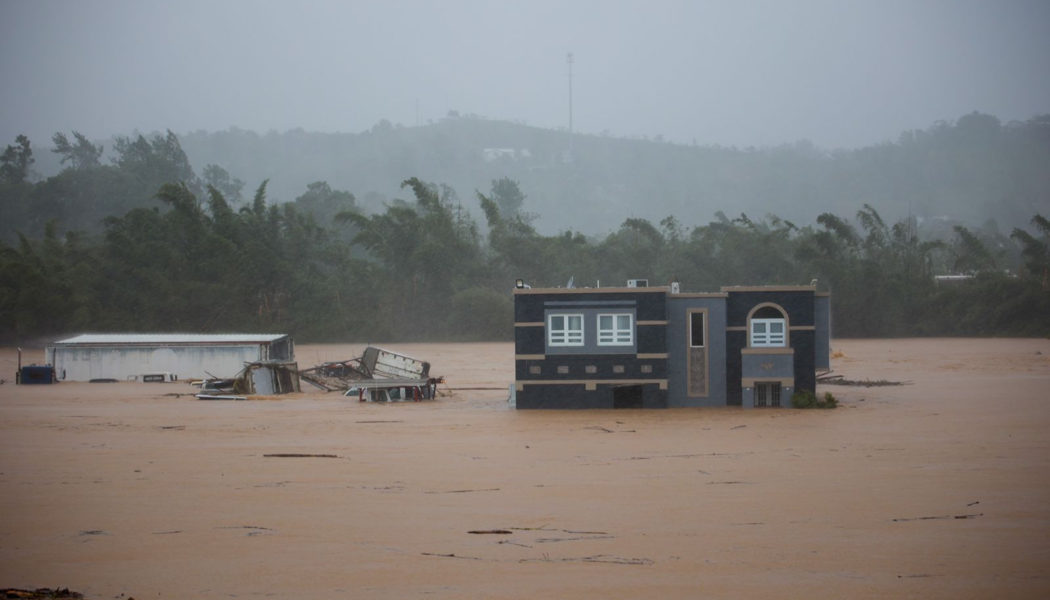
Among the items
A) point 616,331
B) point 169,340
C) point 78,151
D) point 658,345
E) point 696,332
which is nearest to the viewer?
point 658,345

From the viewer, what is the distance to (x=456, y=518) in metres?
17.4

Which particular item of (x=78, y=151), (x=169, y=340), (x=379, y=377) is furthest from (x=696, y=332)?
(x=78, y=151)

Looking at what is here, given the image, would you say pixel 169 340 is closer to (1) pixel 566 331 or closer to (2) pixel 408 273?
(1) pixel 566 331

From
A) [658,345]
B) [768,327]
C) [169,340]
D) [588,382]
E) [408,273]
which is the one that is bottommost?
[588,382]

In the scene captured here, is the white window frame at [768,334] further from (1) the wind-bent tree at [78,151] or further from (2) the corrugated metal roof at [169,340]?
(1) the wind-bent tree at [78,151]

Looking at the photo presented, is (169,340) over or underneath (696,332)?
underneath

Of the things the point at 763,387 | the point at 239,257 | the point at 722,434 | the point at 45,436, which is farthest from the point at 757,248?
the point at 45,436

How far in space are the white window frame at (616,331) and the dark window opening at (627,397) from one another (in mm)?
1573

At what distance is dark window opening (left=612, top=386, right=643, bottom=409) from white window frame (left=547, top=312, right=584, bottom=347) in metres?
2.23

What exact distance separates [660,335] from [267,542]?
784 inches

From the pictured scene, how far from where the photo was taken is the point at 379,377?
4459cm

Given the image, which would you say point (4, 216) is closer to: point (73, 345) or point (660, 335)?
point (73, 345)

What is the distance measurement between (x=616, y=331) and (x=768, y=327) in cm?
522

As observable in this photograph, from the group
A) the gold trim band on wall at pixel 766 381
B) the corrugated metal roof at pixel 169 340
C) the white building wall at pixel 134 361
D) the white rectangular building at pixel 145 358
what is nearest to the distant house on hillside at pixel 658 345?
the gold trim band on wall at pixel 766 381
